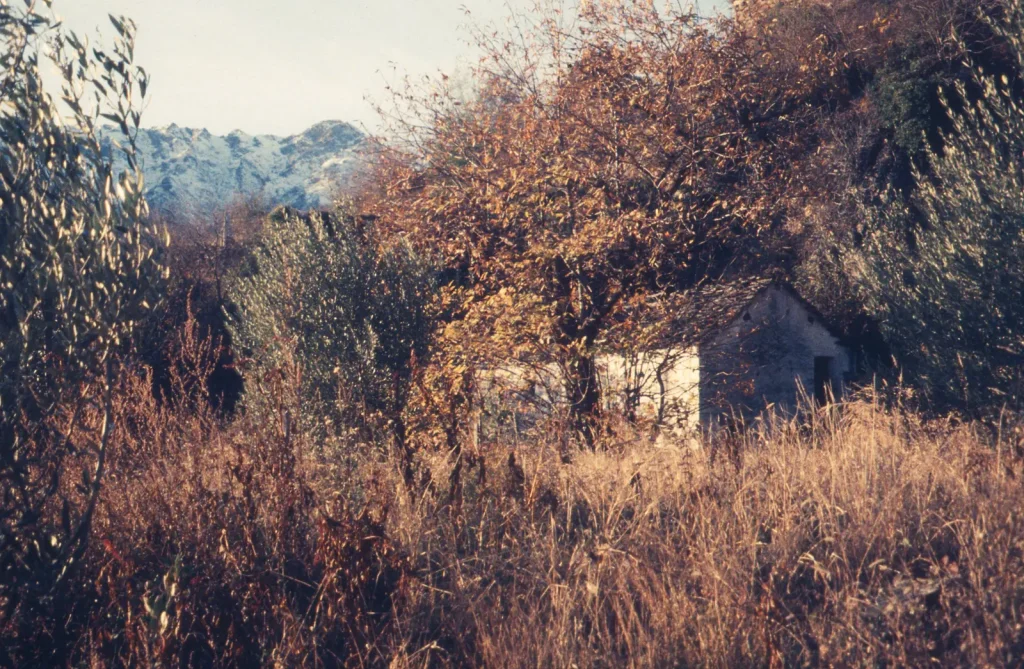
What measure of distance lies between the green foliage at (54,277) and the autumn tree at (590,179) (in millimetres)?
7114

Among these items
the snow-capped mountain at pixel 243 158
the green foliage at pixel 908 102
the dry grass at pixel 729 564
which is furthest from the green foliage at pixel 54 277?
the snow-capped mountain at pixel 243 158

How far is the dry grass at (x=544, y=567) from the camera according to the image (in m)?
3.45

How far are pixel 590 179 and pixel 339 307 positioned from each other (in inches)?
187

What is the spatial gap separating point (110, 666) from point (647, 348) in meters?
8.48

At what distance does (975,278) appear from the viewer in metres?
10.7

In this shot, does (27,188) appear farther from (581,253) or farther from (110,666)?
(581,253)

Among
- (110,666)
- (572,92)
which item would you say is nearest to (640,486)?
(110,666)

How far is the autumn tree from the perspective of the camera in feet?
36.5

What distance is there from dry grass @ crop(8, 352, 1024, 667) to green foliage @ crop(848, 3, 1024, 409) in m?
6.09

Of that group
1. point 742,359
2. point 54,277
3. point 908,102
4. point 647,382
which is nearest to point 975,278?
point 742,359

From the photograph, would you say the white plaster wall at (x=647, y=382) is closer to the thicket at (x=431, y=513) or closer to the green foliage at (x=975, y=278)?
the thicket at (x=431, y=513)

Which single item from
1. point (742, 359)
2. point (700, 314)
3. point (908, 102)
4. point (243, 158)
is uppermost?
point (243, 158)

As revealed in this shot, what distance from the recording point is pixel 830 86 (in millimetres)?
21859

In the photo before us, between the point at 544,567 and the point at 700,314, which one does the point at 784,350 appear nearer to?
the point at 700,314
